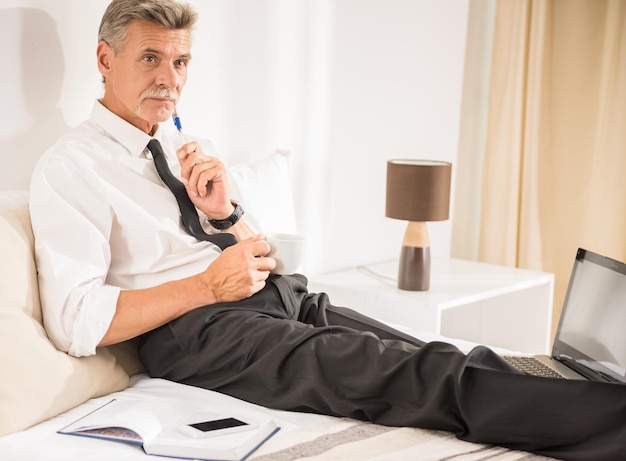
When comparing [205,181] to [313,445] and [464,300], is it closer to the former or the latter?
[313,445]

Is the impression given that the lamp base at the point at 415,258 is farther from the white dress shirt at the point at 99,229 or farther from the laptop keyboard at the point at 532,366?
the white dress shirt at the point at 99,229

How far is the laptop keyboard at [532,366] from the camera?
76.5 inches

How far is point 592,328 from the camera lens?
207cm

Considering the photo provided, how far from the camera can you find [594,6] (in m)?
3.41

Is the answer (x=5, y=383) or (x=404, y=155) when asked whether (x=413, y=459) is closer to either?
(x=5, y=383)

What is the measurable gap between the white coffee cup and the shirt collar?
408 millimetres

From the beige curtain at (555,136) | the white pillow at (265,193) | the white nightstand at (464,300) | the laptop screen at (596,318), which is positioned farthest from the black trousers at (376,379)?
the beige curtain at (555,136)

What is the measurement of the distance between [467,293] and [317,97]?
828 millimetres

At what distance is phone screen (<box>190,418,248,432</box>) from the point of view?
1.49m

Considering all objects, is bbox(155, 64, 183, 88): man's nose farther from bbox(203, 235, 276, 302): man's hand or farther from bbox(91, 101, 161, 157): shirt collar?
bbox(203, 235, 276, 302): man's hand

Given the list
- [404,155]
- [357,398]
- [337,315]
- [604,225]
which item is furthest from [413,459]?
[604,225]

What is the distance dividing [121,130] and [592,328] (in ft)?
3.99

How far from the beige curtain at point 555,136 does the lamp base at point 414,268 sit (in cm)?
90

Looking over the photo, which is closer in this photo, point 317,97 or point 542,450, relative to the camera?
point 542,450
